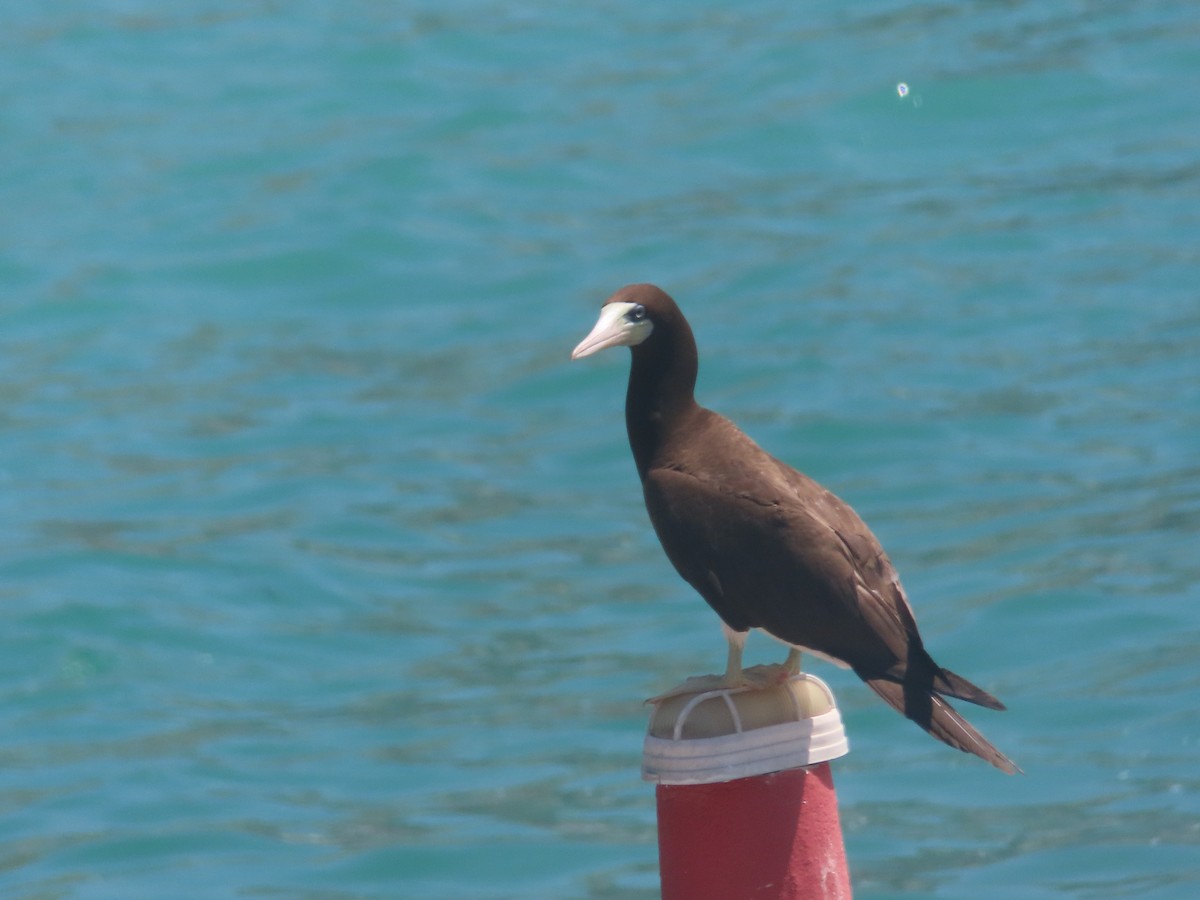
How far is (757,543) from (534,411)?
6707mm

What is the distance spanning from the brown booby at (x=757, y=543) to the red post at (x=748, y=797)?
16 centimetres

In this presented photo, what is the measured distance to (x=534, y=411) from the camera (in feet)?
34.2

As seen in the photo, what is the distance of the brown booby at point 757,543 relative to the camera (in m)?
3.57

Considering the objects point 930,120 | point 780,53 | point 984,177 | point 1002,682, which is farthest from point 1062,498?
point 780,53

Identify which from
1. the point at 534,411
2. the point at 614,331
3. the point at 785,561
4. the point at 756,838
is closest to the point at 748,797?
the point at 756,838

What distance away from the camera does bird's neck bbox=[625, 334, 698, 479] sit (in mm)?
4145

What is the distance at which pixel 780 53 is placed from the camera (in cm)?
1488

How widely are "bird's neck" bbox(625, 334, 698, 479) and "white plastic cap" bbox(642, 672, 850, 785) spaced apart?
0.95 m

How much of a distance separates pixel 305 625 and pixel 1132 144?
7.16 m

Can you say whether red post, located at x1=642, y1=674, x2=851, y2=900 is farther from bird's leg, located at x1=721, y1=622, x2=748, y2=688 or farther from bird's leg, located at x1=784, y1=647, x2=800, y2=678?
bird's leg, located at x1=784, y1=647, x2=800, y2=678

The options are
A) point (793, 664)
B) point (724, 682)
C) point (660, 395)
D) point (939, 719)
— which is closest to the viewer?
point (939, 719)

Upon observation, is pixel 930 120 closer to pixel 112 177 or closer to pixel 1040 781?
pixel 112 177

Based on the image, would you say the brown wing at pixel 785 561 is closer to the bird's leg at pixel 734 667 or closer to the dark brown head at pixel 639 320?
the bird's leg at pixel 734 667

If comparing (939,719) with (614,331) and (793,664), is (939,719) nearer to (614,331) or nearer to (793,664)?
(793,664)
